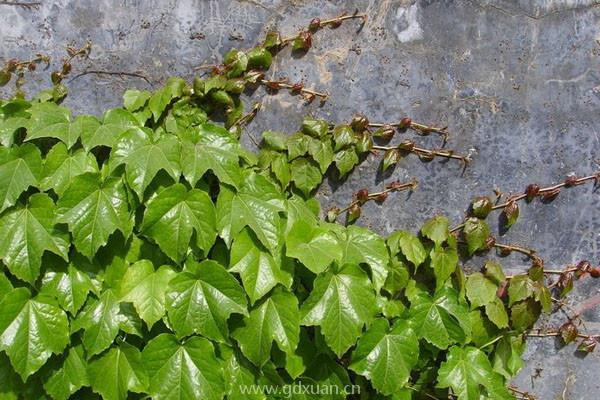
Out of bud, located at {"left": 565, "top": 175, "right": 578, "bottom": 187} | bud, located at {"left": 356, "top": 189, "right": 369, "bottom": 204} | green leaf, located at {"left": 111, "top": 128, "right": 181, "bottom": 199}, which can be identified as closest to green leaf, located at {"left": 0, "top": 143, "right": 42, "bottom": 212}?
green leaf, located at {"left": 111, "top": 128, "right": 181, "bottom": 199}

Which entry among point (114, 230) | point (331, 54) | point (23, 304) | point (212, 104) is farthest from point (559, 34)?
point (23, 304)

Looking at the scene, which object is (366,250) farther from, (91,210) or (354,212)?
(91,210)

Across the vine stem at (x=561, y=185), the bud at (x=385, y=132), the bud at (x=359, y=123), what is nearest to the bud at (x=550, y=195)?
the vine stem at (x=561, y=185)

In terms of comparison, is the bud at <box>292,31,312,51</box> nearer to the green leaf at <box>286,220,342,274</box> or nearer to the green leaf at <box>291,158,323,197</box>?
the green leaf at <box>291,158,323,197</box>

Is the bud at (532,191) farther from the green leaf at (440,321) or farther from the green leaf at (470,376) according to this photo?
the green leaf at (470,376)

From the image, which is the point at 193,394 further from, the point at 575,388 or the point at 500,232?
the point at 575,388

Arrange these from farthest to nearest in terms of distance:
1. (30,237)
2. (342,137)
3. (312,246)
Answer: (342,137), (312,246), (30,237)

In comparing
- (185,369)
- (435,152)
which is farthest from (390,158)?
(185,369)
